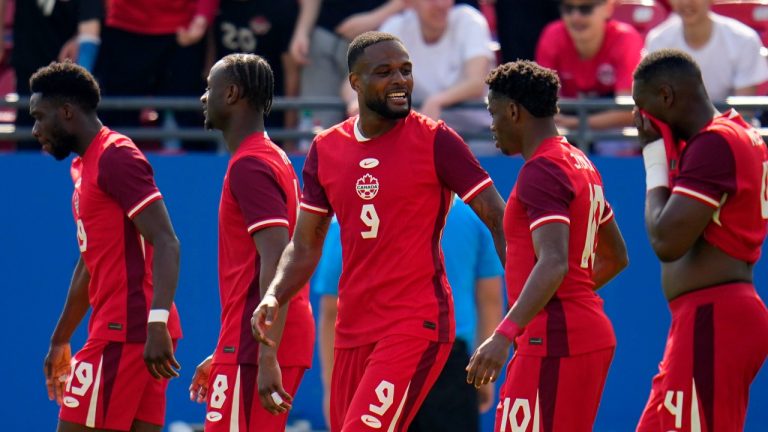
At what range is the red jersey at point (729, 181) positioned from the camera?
6094 mm

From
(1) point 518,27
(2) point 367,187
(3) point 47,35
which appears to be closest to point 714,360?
Answer: (2) point 367,187

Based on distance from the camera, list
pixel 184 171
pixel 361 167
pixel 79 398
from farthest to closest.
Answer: pixel 184 171, pixel 79 398, pixel 361 167

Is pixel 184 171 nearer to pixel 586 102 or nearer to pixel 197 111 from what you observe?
pixel 197 111

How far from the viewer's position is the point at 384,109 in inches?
245

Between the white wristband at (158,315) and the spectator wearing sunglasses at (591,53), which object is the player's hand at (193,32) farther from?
the white wristband at (158,315)

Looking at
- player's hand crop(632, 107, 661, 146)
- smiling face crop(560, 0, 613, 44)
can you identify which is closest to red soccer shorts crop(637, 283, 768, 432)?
player's hand crop(632, 107, 661, 146)

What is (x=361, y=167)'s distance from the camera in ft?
20.6

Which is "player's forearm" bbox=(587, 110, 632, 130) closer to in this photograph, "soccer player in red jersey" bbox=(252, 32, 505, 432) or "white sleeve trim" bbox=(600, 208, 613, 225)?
"white sleeve trim" bbox=(600, 208, 613, 225)

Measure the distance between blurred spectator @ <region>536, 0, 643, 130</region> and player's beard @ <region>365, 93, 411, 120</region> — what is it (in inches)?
153

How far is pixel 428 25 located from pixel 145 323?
4.00 m

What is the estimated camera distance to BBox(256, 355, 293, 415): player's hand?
20.0ft

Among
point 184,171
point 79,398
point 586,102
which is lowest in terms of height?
point 79,398

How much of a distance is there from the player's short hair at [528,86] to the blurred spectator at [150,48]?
4.67 m

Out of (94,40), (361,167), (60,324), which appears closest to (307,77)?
(94,40)
